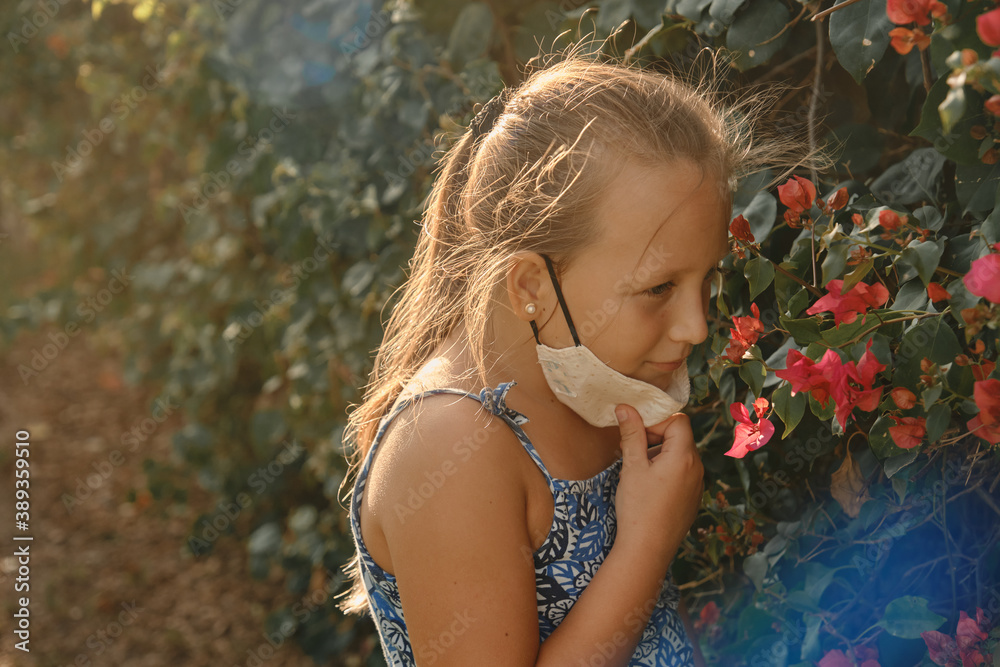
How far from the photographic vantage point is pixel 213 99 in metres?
3.00

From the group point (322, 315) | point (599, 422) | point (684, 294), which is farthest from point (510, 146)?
point (322, 315)

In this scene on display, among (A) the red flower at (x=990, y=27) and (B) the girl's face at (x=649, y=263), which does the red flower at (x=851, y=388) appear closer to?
(B) the girl's face at (x=649, y=263)

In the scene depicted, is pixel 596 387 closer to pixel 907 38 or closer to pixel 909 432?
pixel 909 432

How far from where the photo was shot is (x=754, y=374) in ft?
3.50

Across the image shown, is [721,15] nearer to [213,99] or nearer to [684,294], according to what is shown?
[684,294]

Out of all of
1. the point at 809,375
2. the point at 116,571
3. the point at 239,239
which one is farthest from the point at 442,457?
the point at 116,571

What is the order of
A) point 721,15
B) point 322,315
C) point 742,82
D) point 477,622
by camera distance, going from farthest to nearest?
point 322,315 → point 742,82 → point 721,15 → point 477,622

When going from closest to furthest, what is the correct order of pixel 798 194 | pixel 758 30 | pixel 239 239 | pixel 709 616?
pixel 798 194
pixel 758 30
pixel 709 616
pixel 239 239

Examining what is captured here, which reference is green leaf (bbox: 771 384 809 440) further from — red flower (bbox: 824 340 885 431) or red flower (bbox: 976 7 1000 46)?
red flower (bbox: 976 7 1000 46)

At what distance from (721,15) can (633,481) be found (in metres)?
0.71

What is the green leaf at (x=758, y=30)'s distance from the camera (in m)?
1.21

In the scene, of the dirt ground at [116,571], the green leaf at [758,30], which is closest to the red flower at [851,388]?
the green leaf at [758,30]

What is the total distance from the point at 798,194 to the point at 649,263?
0.69 ft

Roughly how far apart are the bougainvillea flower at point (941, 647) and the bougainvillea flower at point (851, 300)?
1.36ft
